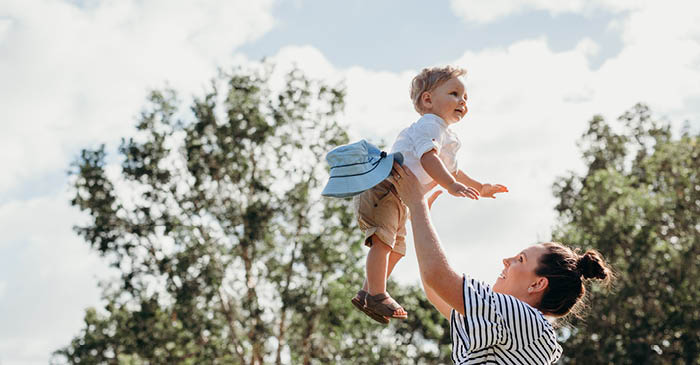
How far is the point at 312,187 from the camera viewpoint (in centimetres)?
2275

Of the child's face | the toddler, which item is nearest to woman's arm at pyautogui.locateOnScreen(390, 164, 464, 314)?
the toddler

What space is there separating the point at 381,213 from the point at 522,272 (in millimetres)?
779

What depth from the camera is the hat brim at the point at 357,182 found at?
3.62 m

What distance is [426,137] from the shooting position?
3.79 meters

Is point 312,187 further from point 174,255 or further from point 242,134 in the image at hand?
point 174,255

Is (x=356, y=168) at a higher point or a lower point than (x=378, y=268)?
higher

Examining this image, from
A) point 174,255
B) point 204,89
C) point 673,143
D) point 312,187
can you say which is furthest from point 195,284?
point 673,143

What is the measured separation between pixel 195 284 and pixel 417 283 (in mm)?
7545

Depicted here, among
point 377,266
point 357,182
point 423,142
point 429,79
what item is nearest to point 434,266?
point 357,182

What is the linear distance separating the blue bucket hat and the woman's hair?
0.78m

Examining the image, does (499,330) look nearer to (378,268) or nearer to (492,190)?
(378,268)

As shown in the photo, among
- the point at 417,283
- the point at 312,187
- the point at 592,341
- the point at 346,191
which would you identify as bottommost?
the point at 346,191

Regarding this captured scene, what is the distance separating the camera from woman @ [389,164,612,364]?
10.2 feet

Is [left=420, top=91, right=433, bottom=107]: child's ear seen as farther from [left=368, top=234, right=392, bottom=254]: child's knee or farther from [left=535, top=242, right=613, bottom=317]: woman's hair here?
[left=535, top=242, right=613, bottom=317]: woman's hair
